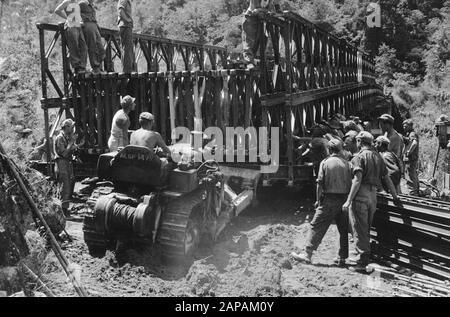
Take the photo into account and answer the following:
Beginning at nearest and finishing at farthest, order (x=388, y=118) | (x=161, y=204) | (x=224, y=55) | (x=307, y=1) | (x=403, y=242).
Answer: (x=161, y=204), (x=403, y=242), (x=388, y=118), (x=224, y=55), (x=307, y=1)

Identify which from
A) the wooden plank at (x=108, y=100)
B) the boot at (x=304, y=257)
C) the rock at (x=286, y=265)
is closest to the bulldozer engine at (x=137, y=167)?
the rock at (x=286, y=265)

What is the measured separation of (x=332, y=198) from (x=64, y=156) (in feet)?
16.8

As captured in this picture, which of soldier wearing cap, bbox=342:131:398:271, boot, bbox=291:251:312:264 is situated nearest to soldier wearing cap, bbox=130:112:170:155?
boot, bbox=291:251:312:264

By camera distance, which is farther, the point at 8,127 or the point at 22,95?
the point at 22,95

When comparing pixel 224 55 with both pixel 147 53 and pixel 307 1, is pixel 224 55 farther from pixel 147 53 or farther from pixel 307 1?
pixel 307 1

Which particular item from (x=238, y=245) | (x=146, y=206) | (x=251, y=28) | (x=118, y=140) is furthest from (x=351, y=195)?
(x=251, y=28)

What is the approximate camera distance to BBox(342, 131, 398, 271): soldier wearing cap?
6539mm

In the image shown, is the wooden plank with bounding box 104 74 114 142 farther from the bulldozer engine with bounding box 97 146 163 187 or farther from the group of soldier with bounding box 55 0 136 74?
the bulldozer engine with bounding box 97 146 163 187

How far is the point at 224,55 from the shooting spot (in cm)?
2006

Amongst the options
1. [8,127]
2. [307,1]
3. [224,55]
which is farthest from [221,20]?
[8,127]

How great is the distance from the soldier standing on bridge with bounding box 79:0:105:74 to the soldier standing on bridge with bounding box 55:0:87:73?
198 millimetres

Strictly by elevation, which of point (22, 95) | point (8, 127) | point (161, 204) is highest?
point (22, 95)

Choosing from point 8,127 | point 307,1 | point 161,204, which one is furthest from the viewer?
point 307,1

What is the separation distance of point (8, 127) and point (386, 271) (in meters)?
11.9
